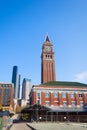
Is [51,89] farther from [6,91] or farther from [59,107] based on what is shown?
[6,91]

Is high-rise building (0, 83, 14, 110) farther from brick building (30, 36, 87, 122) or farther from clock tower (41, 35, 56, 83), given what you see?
brick building (30, 36, 87, 122)

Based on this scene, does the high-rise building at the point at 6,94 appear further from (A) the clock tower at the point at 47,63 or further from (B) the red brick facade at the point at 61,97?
(B) the red brick facade at the point at 61,97

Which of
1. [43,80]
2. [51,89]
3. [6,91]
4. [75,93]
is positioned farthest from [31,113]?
[6,91]

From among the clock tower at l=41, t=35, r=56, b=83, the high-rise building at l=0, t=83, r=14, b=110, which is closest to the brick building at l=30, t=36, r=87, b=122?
the clock tower at l=41, t=35, r=56, b=83

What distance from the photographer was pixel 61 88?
220 ft

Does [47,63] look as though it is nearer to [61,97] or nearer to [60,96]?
[60,96]

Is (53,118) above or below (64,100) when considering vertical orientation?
below

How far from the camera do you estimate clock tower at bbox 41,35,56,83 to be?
9356 centimetres

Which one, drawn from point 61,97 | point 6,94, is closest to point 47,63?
point 61,97

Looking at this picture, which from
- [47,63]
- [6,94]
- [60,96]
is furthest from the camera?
[6,94]

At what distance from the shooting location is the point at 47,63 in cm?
9825

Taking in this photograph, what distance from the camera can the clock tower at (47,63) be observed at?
93.6m

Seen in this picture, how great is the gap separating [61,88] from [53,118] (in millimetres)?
15432

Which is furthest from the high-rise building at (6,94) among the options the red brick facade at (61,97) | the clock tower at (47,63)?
the red brick facade at (61,97)
